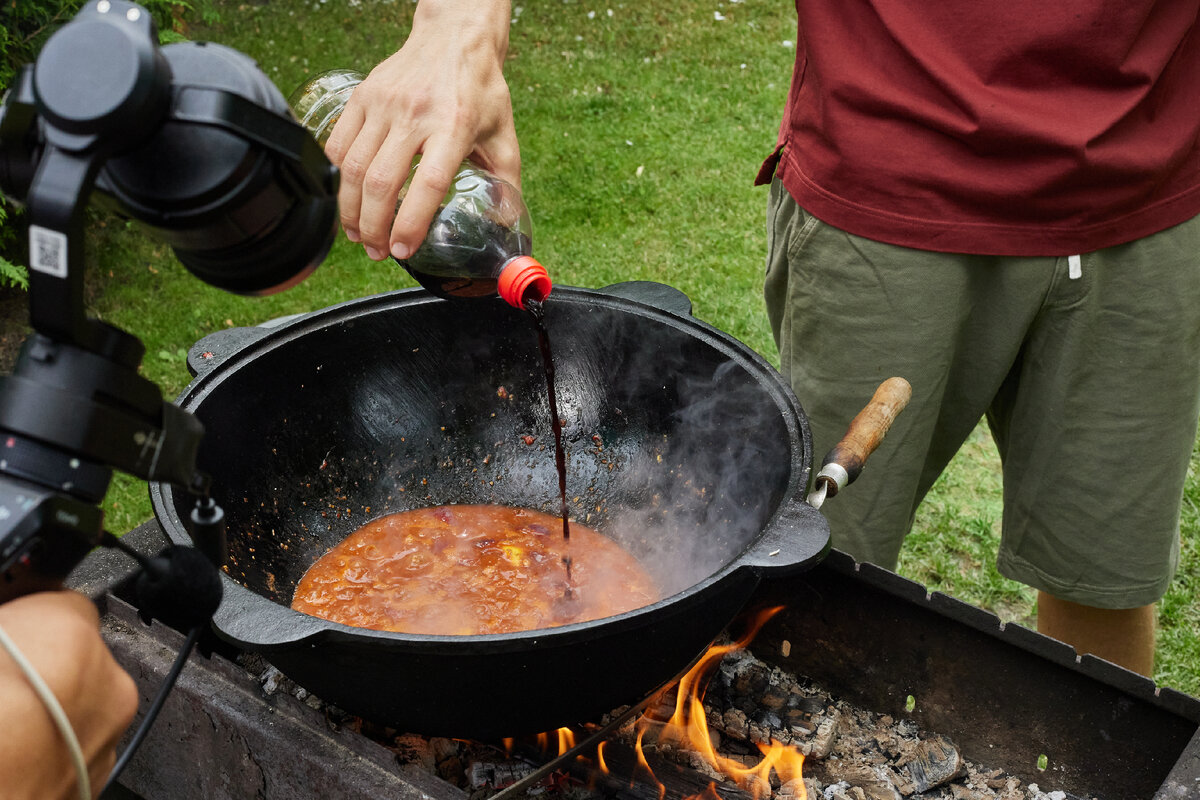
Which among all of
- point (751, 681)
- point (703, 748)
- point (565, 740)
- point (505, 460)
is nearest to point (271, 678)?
point (565, 740)

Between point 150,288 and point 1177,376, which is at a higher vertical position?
point 1177,376

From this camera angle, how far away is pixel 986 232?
73.2 inches

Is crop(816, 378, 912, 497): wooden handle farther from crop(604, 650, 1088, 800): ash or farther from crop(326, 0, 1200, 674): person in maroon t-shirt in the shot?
crop(604, 650, 1088, 800): ash

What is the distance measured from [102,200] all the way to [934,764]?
176 cm

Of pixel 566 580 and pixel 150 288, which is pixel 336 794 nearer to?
pixel 566 580

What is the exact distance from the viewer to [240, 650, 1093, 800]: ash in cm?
180

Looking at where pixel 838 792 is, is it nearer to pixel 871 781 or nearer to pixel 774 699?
pixel 871 781

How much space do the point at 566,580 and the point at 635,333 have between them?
50 cm

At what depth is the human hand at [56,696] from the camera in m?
0.78

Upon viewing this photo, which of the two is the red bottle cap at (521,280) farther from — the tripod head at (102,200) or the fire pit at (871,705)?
the fire pit at (871,705)

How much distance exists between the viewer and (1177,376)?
78.7 inches

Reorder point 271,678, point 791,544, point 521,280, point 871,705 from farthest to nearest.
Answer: point 871,705 < point 271,678 < point 521,280 < point 791,544

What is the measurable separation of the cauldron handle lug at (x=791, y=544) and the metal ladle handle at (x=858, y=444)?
0.41 ft

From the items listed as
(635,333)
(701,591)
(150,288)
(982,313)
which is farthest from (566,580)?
(150,288)
